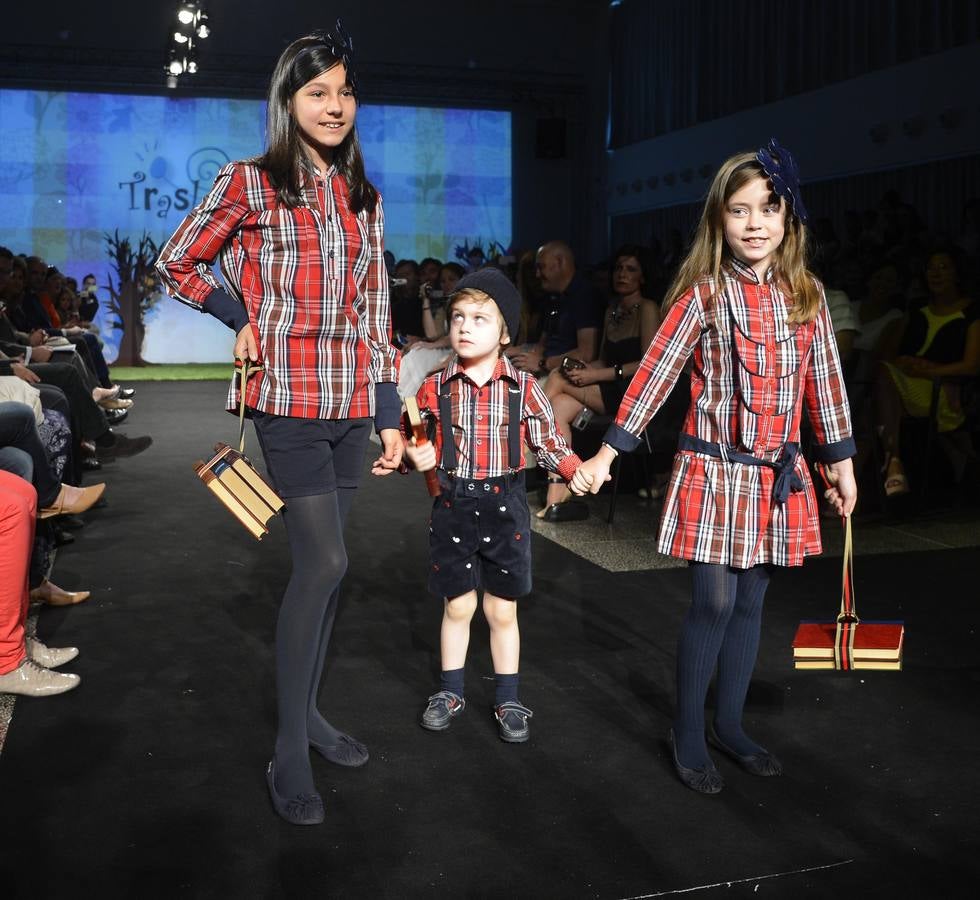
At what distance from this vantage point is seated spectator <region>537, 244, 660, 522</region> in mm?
5641

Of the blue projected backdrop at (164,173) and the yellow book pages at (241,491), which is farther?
the blue projected backdrop at (164,173)

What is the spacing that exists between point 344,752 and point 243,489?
0.69 meters

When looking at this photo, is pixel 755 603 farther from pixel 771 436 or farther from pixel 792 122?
pixel 792 122

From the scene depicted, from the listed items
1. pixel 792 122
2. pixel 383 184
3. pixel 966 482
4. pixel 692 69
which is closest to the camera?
pixel 966 482

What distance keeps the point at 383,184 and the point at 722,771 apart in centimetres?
1406

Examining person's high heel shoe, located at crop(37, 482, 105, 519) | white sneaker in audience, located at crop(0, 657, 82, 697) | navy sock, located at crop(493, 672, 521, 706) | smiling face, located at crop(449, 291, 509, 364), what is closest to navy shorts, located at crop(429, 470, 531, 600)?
navy sock, located at crop(493, 672, 521, 706)

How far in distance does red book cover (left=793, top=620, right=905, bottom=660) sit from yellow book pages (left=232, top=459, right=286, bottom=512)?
1066mm

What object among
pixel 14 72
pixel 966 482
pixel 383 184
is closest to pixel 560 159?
pixel 383 184

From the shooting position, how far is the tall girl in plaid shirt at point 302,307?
2.33 metres

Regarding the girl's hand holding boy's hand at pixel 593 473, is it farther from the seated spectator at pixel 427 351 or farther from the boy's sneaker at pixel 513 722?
the seated spectator at pixel 427 351

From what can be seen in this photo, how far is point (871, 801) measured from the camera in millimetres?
2537

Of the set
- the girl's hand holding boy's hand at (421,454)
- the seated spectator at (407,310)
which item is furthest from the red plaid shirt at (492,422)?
the seated spectator at (407,310)

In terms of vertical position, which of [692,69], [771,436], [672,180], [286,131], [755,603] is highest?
[692,69]

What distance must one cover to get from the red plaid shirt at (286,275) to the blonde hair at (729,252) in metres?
0.69
